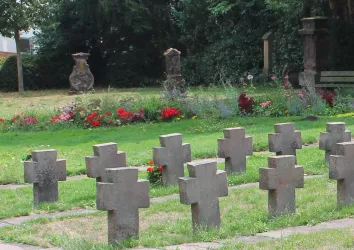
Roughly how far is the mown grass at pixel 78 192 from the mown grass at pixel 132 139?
3.77 feet

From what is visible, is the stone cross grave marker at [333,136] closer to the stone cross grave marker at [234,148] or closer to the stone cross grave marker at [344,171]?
the stone cross grave marker at [234,148]

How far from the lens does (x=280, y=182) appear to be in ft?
27.4

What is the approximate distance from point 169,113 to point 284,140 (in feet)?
30.3

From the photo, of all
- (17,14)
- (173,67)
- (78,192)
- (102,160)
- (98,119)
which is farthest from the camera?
(17,14)

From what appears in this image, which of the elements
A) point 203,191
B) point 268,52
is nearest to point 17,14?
point 268,52

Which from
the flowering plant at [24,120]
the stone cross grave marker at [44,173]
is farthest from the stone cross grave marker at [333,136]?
the flowering plant at [24,120]

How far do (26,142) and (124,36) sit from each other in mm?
26665

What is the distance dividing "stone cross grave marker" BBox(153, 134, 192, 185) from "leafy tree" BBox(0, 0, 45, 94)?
2662 centimetres

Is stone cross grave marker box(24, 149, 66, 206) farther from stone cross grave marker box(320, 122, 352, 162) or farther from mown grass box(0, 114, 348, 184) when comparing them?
stone cross grave marker box(320, 122, 352, 162)

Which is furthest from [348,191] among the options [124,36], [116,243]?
[124,36]

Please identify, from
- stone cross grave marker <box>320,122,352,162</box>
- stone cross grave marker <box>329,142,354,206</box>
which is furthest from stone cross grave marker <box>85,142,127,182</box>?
stone cross grave marker <box>320,122,352,162</box>

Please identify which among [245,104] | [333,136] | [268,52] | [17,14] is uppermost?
[17,14]

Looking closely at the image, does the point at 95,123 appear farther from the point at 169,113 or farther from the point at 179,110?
the point at 179,110

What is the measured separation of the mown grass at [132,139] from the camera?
1373 cm
